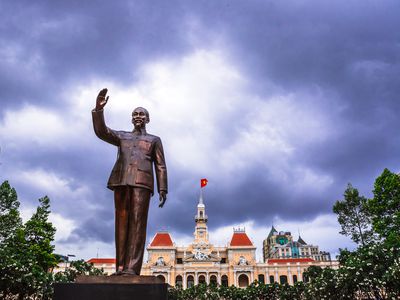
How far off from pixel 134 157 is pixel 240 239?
7036 centimetres

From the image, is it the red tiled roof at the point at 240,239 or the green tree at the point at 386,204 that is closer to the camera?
the green tree at the point at 386,204

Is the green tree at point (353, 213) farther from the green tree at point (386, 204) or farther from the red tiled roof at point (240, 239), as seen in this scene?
the red tiled roof at point (240, 239)

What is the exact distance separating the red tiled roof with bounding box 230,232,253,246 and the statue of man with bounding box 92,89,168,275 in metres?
68.0

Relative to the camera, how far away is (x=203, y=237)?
75562 mm

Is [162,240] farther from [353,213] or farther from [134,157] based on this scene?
[134,157]

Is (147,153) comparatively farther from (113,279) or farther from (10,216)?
(10,216)

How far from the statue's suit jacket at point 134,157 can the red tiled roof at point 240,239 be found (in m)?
67.8

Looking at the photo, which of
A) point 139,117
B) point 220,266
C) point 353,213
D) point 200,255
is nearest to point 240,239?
point 220,266

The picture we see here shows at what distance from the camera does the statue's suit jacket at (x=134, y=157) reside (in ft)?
17.8

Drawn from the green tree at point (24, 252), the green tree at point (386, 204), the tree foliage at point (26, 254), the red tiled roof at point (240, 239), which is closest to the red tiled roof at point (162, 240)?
the red tiled roof at point (240, 239)

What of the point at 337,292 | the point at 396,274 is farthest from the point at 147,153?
the point at 337,292

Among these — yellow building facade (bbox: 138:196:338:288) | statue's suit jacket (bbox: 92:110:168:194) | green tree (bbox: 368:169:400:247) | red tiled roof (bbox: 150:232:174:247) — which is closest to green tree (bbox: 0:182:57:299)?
statue's suit jacket (bbox: 92:110:168:194)

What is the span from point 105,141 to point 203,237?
238ft

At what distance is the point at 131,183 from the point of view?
5.34 metres
